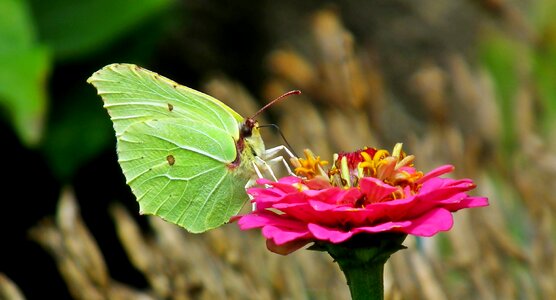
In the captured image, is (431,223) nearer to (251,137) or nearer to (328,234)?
(328,234)

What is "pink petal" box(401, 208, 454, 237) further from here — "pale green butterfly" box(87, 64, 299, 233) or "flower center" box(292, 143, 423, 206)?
"pale green butterfly" box(87, 64, 299, 233)

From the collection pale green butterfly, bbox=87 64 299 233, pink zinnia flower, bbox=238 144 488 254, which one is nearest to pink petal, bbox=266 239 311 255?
pink zinnia flower, bbox=238 144 488 254

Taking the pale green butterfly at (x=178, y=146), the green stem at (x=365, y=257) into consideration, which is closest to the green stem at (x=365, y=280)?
the green stem at (x=365, y=257)

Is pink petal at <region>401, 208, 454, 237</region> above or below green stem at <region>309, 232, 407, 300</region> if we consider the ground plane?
above

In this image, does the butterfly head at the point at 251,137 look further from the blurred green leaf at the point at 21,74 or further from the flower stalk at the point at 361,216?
the blurred green leaf at the point at 21,74

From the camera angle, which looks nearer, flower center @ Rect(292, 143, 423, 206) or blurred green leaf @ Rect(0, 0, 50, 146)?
flower center @ Rect(292, 143, 423, 206)

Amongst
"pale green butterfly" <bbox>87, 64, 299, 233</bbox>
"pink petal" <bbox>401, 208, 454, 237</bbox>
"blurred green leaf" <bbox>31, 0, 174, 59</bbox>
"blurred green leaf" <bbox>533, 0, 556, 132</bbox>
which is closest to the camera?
"pink petal" <bbox>401, 208, 454, 237</bbox>

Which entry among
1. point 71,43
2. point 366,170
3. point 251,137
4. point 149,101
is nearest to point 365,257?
point 366,170
